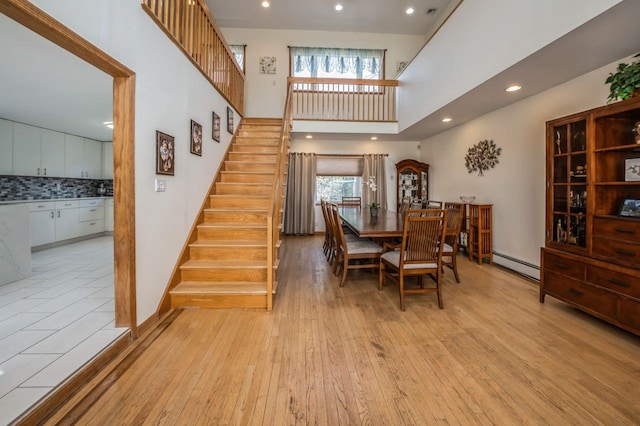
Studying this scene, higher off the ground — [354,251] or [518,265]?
[354,251]

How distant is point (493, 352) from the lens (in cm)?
202

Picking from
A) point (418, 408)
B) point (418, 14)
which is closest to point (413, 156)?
point (418, 14)

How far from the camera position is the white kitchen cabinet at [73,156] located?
5664mm

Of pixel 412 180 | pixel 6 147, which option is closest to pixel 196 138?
pixel 6 147

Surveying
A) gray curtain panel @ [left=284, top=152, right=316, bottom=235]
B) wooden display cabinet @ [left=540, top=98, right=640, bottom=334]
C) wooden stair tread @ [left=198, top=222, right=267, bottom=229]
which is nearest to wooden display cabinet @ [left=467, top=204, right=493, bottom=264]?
wooden display cabinet @ [left=540, top=98, right=640, bottom=334]

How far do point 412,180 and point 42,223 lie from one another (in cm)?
751

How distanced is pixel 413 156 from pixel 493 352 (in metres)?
5.86

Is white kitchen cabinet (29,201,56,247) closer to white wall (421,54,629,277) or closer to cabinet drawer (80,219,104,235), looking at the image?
cabinet drawer (80,219,104,235)

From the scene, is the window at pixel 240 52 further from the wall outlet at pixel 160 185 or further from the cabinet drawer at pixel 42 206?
the wall outlet at pixel 160 185

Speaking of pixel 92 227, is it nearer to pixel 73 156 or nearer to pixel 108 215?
pixel 108 215

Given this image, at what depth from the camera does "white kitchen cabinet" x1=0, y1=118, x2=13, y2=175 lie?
4.58 m

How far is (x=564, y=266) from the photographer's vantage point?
8.63 feet

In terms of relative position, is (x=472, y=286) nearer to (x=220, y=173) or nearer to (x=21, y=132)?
(x=220, y=173)

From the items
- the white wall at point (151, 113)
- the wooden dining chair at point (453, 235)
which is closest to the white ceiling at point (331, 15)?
the white wall at point (151, 113)
